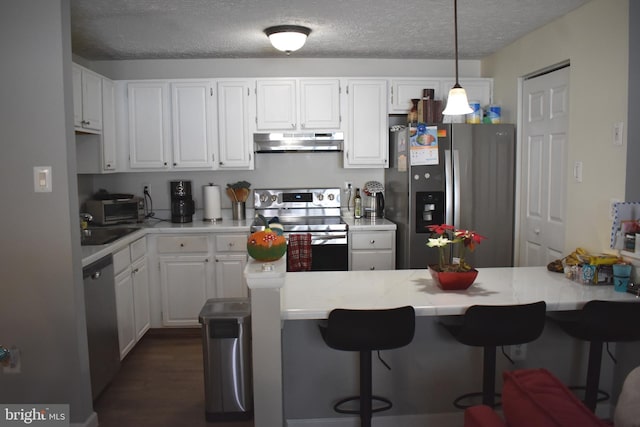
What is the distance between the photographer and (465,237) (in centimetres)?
253

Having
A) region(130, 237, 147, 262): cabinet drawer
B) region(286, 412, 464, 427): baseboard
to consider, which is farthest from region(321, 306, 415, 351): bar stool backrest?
region(130, 237, 147, 262): cabinet drawer

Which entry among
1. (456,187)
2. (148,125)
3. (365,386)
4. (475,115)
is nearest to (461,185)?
(456,187)

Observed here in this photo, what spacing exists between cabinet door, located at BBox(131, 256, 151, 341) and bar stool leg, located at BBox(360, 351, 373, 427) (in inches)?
86.8

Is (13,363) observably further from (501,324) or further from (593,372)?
(593,372)

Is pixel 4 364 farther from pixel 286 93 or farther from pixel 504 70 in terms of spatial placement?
pixel 504 70

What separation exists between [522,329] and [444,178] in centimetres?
210

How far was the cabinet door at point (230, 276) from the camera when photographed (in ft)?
14.3

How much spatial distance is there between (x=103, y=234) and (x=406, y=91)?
2.77m

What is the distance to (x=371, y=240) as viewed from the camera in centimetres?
441

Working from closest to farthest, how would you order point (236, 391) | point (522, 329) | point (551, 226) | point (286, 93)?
point (522, 329) < point (236, 391) < point (551, 226) < point (286, 93)

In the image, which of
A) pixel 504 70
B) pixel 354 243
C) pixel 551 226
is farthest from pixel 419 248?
pixel 504 70

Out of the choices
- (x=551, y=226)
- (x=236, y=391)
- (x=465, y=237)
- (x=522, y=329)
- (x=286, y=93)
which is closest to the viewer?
(x=522, y=329)

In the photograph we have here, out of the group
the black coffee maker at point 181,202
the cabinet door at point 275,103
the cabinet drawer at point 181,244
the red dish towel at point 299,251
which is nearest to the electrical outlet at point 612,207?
the red dish towel at point 299,251

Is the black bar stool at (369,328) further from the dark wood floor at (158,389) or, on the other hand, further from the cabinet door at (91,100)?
the cabinet door at (91,100)
